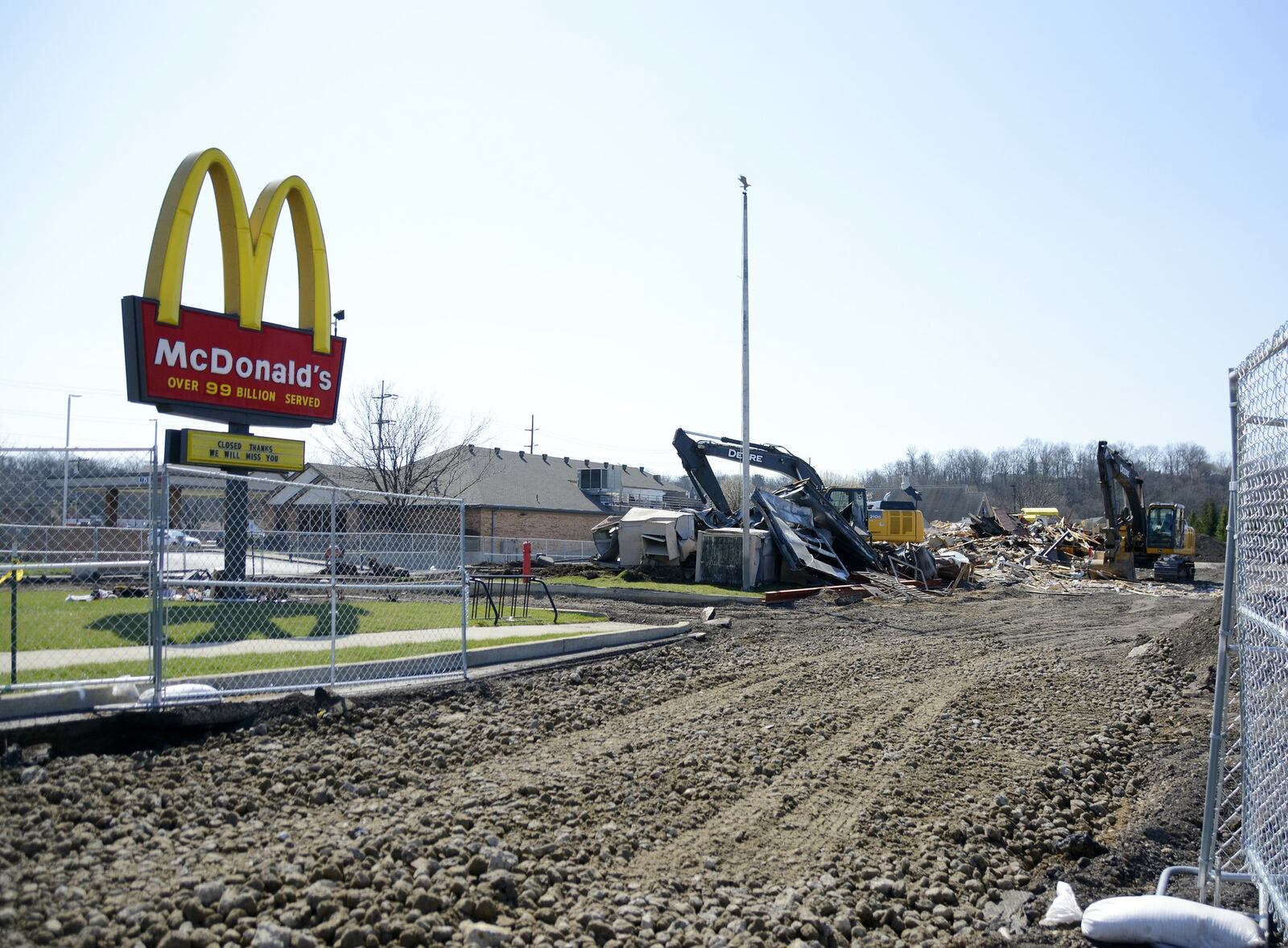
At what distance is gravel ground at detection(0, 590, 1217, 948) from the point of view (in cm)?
493

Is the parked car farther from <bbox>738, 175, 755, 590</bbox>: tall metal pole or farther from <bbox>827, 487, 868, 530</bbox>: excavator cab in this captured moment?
<bbox>827, 487, 868, 530</bbox>: excavator cab

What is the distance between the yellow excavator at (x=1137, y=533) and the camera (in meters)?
33.8

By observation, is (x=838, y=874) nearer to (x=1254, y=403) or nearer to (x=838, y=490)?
(x=1254, y=403)

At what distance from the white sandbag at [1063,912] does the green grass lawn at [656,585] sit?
18.5 metres

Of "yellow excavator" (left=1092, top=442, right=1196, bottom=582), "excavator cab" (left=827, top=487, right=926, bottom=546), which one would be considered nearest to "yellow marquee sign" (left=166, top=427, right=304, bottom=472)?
"excavator cab" (left=827, top=487, right=926, bottom=546)

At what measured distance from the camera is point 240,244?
1788 centimetres

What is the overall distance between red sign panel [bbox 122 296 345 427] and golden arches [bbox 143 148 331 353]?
30cm

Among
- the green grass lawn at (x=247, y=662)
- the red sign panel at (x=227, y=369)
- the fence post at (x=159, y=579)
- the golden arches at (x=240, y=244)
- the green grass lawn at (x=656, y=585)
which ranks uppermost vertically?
the golden arches at (x=240, y=244)

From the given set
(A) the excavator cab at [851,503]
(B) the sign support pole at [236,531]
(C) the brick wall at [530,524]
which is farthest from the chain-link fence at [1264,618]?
(C) the brick wall at [530,524]

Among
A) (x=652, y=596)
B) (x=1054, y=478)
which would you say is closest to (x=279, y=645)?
(x=652, y=596)

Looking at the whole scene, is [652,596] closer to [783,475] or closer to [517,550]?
[783,475]

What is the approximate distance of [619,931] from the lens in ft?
16.3

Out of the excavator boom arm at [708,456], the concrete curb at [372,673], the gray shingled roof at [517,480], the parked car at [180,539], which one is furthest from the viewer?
the gray shingled roof at [517,480]

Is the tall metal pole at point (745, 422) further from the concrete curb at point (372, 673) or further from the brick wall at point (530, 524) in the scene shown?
the brick wall at point (530, 524)
